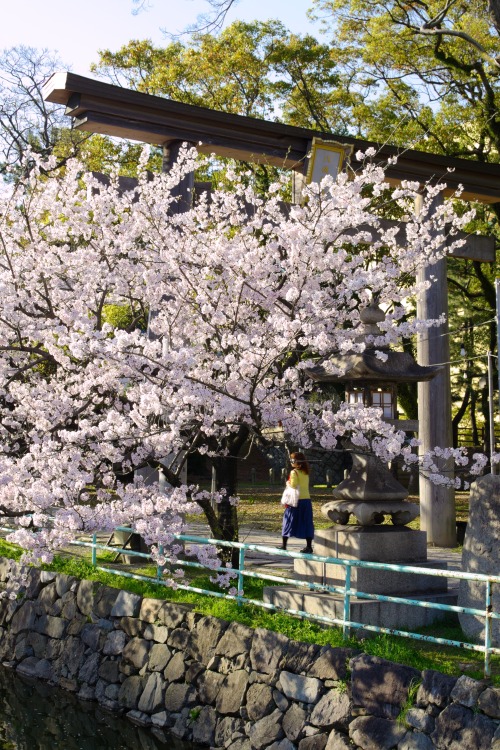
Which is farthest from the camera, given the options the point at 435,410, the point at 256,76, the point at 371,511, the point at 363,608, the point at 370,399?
the point at 256,76

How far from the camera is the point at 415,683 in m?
7.04

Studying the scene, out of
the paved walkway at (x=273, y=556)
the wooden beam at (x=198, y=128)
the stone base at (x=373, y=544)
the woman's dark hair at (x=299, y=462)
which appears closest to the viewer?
the stone base at (x=373, y=544)

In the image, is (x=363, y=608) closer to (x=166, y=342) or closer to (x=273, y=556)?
(x=166, y=342)

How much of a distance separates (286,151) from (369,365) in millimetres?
5066

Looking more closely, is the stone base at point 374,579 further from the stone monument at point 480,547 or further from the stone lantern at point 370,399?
the stone monument at point 480,547

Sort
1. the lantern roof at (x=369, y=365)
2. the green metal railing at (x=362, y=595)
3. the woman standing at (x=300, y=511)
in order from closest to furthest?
the green metal railing at (x=362, y=595) → the lantern roof at (x=369, y=365) → the woman standing at (x=300, y=511)

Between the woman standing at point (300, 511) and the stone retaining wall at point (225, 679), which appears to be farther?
the woman standing at point (300, 511)

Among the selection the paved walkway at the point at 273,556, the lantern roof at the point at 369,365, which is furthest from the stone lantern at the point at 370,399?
the paved walkway at the point at 273,556

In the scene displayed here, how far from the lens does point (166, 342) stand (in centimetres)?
955

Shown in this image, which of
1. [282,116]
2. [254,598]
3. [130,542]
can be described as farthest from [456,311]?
[254,598]

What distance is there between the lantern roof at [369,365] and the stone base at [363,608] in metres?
2.33

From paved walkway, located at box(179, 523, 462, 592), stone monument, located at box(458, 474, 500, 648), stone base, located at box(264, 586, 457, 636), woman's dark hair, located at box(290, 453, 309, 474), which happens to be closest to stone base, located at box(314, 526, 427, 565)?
paved walkway, located at box(179, 523, 462, 592)

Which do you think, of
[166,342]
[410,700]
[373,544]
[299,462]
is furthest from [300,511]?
[410,700]

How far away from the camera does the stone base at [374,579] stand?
8.98m
